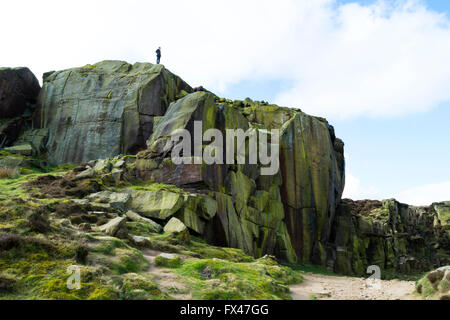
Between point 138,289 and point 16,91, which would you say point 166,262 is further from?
point 16,91

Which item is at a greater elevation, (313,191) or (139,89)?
(139,89)

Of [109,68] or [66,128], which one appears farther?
[109,68]

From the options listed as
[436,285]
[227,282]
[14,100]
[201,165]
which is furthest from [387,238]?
[14,100]

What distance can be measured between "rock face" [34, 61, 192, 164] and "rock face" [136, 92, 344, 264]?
376 inches

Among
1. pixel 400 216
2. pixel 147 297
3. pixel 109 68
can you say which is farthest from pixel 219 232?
pixel 400 216

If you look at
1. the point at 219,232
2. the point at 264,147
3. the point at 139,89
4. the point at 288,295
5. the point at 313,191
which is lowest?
the point at 288,295

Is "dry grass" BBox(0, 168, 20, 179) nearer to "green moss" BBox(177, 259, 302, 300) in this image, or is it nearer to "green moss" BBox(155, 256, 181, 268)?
"green moss" BBox(155, 256, 181, 268)

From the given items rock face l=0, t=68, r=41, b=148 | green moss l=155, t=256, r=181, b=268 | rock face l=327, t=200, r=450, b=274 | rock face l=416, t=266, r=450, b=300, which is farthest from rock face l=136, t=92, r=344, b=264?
rock face l=0, t=68, r=41, b=148

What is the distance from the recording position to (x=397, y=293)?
17.9 metres

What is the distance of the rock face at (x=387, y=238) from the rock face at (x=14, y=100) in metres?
51.6
